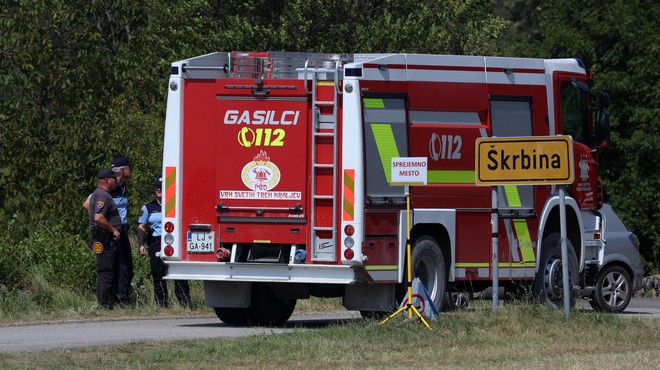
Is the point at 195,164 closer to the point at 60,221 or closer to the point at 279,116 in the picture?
the point at 279,116

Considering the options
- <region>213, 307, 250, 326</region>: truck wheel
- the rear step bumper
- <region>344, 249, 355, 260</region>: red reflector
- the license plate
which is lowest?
<region>213, 307, 250, 326</region>: truck wheel

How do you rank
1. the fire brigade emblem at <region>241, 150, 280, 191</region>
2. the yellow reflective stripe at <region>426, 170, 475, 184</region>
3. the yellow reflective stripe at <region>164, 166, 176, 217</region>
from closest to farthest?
the fire brigade emblem at <region>241, 150, 280, 191</region>
the yellow reflective stripe at <region>164, 166, 176, 217</region>
the yellow reflective stripe at <region>426, 170, 475, 184</region>

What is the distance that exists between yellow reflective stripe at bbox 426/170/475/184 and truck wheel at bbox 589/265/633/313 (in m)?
4.37

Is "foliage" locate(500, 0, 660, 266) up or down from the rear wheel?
up

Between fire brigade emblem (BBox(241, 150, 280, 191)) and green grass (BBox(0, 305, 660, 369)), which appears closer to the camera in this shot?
green grass (BBox(0, 305, 660, 369))

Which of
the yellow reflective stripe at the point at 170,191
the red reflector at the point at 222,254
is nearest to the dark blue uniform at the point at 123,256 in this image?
the yellow reflective stripe at the point at 170,191

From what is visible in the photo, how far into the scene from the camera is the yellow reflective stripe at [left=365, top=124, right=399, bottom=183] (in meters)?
16.4

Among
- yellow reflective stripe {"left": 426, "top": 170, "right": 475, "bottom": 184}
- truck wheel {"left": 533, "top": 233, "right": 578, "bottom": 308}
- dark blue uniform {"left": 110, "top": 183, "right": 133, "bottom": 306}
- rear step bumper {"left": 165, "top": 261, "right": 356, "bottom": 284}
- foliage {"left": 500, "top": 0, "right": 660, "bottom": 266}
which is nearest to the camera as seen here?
rear step bumper {"left": 165, "top": 261, "right": 356, "bottom": 284}

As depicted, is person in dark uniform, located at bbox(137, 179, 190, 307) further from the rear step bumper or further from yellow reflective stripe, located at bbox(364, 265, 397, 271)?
yellow reflective stripe, located at bbox(364, 265, 397, 271)

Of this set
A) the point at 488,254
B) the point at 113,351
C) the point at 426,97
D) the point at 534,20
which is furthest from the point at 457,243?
the point at 534,20

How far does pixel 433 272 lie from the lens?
1731 cm

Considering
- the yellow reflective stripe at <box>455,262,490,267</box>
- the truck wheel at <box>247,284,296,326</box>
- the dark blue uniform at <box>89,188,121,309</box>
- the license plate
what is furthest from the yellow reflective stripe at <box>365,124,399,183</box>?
the dark blue uniform at <box>89,188,121,309</box>

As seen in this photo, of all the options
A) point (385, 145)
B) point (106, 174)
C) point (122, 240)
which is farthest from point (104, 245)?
point (385, 145)

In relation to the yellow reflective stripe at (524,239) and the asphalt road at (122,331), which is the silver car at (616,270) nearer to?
the yellow reflective stripe at (524,239)
